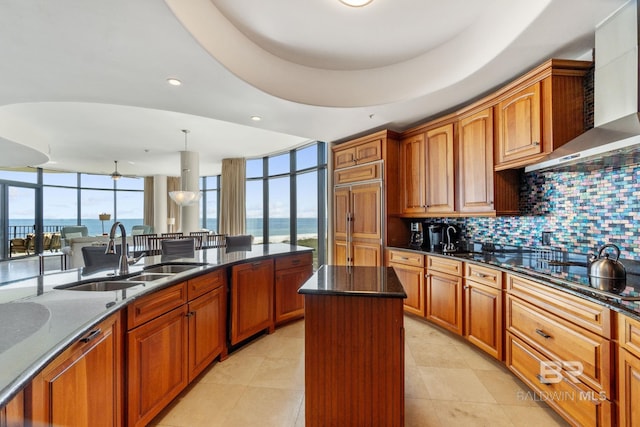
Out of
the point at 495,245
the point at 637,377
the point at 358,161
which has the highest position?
the point at 358,161

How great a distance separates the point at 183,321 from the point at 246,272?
83 cm

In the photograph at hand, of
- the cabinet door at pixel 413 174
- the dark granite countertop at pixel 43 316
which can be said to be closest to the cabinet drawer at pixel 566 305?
the cabinet door at pixel 413 174

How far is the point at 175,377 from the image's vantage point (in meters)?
1.84

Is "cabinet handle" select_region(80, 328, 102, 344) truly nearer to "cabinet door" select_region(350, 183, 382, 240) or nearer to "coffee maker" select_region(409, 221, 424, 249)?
"cabinet door" select_region(350, 183, 382, 240)

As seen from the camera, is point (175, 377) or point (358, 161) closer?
point (175, 377)

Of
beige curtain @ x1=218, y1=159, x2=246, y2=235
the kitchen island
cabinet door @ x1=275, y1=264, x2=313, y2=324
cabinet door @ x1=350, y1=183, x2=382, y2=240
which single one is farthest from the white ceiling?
beige curtain @ x1=218, y1=159, x2=246, y2=235

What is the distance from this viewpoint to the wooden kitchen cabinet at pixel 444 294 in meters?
2.72

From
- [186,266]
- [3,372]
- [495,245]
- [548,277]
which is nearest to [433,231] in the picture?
[495,245]

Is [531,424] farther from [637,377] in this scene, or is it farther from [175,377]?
[175,377]

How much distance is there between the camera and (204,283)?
7.21 feet

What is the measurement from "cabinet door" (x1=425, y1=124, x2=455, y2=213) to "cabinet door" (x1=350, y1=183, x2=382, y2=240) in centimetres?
64

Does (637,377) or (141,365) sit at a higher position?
(637,377)

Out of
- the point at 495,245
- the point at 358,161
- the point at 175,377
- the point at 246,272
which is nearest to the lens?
the point at 175,377

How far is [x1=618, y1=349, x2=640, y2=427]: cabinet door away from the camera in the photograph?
1228mm
